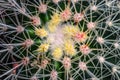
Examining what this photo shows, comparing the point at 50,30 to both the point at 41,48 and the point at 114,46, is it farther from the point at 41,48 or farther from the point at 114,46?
the point at 114,46

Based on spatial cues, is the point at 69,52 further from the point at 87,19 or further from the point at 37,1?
the point at 37,1

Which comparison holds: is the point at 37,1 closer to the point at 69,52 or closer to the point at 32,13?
the point at 32,13

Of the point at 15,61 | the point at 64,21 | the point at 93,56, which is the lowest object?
the point at 15,61

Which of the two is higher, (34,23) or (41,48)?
(34,23)

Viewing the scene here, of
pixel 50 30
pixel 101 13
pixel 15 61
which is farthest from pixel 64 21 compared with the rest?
pixel 15 61

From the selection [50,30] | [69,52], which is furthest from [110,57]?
[50,30]

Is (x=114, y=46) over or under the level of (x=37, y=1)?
under
